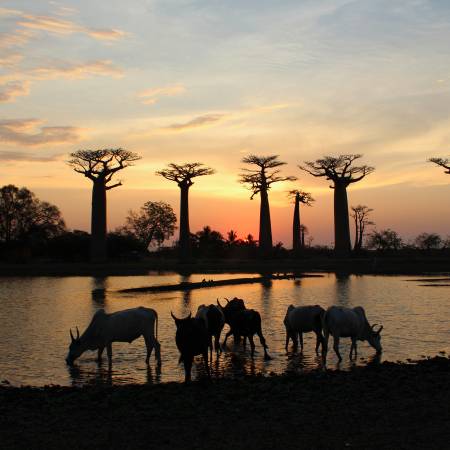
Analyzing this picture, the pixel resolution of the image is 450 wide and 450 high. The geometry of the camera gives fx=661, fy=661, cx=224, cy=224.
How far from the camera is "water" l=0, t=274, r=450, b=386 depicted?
483 inches

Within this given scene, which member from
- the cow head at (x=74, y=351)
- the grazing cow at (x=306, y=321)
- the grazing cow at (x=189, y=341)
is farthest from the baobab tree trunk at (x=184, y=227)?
the grazing cow at (x=189, y=341)

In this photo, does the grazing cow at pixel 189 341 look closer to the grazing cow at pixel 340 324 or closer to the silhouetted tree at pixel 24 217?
the grazing cow at pixel 340 324

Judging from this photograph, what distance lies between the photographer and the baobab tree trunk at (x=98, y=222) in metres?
61.4

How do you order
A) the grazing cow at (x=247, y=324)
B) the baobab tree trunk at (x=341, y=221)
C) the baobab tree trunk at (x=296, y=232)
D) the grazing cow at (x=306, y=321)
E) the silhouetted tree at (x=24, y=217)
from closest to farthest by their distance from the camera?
the grazing cow at (x=247, y=324) < the grazing cow at (x=306, y=321) < the baobab tree trunk at (x=341, y=221) < the baobab tree trunk at (x=296, y=232) < the silhouetted tree at (x=24, y=217)

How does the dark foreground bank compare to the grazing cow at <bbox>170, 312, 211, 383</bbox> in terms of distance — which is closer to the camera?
the dark foreground bank

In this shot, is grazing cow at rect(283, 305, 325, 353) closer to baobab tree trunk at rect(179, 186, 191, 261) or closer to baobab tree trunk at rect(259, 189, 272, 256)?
baobab tree trunk at rect(179, 186, 191, 261)

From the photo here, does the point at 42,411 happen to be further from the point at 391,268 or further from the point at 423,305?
the point at 391,268

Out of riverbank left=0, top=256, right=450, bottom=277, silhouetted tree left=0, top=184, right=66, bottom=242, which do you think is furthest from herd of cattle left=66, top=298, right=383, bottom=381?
silhouetted tree left=0, top=184, right=66, bottom=242

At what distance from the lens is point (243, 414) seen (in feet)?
27.8

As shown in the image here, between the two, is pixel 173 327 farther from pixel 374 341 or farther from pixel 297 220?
pixel 297 220

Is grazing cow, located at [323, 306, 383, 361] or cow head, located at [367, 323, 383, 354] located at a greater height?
grazing cow, located at [323, 306, 383, 361]

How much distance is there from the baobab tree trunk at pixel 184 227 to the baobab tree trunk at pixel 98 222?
7.78 metres

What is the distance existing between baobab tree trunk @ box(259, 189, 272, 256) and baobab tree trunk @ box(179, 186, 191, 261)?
968 centimetres

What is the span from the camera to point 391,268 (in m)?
53.2
